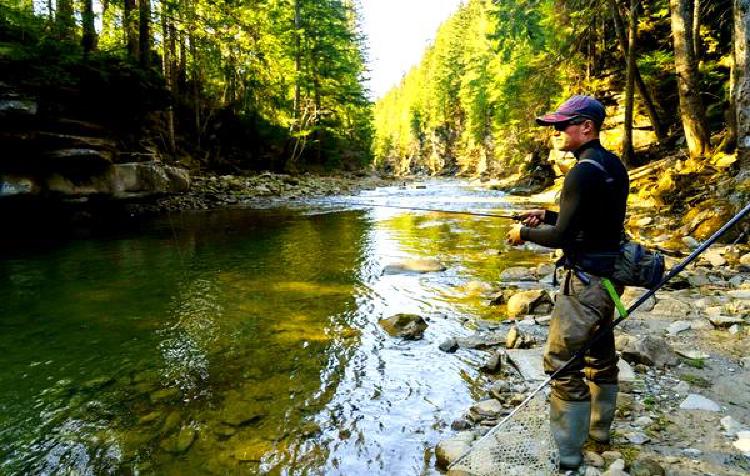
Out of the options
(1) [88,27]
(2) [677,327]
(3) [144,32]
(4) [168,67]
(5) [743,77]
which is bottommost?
(2) [677,327]

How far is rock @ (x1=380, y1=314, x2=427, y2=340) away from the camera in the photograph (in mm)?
5942

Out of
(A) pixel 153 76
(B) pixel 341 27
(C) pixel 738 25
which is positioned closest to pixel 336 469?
(C) pixel 738 25

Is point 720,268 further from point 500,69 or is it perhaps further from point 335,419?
point 500,69

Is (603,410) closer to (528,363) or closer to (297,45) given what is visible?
(528,363)

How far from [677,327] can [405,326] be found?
10.4ft

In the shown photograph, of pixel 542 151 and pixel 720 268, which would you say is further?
pixel 542 151

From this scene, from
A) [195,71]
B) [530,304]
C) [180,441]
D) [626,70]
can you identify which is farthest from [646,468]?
[195,71]

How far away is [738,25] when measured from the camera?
980cm

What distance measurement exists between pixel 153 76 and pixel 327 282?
13.2 m

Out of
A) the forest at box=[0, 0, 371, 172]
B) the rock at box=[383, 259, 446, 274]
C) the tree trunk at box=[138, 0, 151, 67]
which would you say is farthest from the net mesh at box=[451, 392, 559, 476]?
the tree trunk at box=[138, 0, 151, 67]

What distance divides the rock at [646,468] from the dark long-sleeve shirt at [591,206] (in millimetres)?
1378

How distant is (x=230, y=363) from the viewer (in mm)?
5242

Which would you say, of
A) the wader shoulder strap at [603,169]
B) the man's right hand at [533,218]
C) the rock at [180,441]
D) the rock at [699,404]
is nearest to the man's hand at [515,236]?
the man's right hand at [533,218]

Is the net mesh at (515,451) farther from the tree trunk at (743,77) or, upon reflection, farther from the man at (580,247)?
the tree trunk at (743,77)
